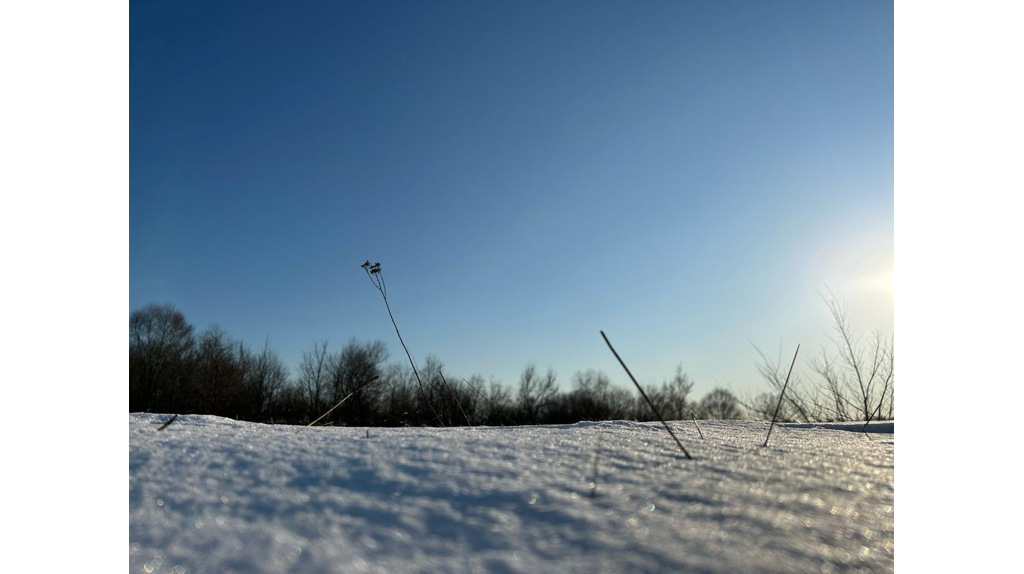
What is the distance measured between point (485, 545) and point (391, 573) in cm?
10

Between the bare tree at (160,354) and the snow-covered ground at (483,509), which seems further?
the bare tree at (160,354)

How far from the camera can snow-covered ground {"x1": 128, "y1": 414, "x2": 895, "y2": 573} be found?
526 mm

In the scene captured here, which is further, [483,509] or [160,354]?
[160,354]

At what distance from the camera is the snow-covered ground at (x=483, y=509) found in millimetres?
526

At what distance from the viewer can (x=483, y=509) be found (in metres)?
0.61

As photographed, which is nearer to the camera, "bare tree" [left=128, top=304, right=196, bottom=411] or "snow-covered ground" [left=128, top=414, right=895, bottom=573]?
"snow-covered ground" [left=128, top=414, right=895, bottom=573]
